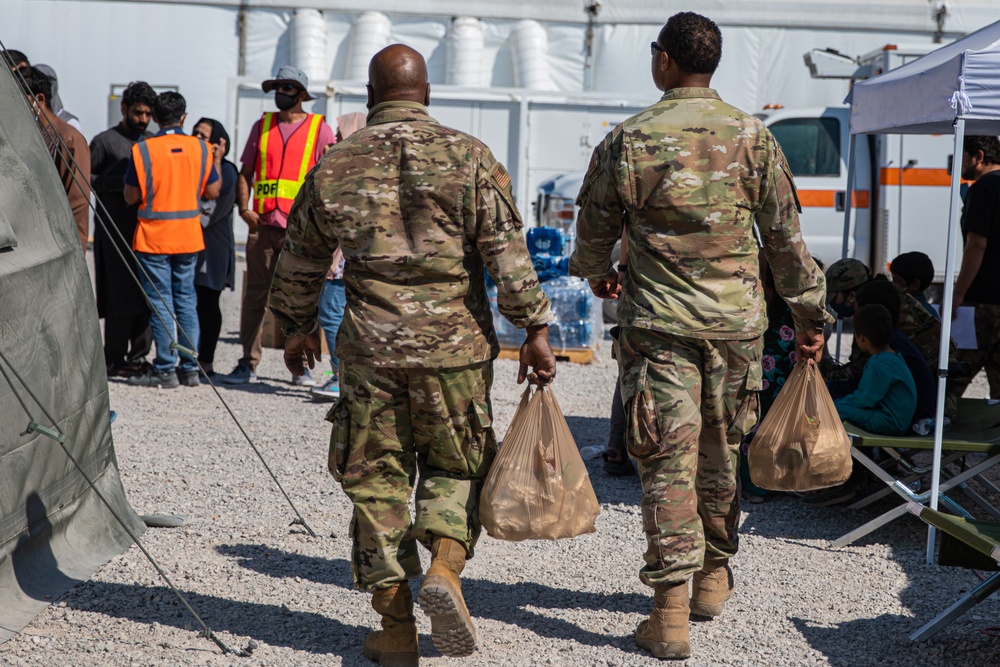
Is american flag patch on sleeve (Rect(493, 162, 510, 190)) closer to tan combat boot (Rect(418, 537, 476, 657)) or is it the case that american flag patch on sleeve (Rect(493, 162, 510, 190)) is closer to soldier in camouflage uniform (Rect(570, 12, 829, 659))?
soldier in camouflage uniform (Rect(570, 12, 829, 659))

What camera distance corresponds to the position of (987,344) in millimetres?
5535

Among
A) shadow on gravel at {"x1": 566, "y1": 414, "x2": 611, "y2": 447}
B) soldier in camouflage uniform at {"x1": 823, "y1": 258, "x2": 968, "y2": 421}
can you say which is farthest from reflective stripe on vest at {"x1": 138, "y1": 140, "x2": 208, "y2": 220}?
soldier in camouflage uniform at {"x1": 823, "y1": 258, "x2": 968, "y2": 421}

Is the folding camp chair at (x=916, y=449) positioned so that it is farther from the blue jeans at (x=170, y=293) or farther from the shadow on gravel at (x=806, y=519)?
the blue jeans at (x=170, y=293)

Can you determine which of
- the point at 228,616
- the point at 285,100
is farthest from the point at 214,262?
the point at 228,616

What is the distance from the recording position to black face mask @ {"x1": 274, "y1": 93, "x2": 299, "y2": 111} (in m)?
6.93

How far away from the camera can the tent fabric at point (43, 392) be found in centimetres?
337

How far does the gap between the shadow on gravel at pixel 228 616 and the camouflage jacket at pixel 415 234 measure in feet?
3.09

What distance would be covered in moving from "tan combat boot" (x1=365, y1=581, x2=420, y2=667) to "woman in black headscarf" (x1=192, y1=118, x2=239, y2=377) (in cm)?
483

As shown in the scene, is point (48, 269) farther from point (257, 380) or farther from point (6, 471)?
point (257, 380)

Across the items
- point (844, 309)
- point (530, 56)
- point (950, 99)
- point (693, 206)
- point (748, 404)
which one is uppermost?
point (530, 56)

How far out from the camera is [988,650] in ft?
11.1

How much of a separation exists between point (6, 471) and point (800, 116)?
907cm

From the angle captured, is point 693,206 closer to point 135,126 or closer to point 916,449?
point 916,449

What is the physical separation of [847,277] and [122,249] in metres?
4.76
